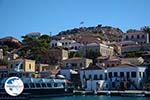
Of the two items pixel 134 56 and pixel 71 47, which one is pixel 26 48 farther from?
pixel 134 56

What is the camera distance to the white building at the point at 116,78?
56.3 metres

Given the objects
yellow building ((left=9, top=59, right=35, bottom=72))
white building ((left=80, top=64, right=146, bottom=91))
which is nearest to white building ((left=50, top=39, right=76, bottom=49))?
yellow building ((left=9, top=59, right=35, bottom=72))

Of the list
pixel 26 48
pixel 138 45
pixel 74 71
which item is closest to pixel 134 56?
pixel 138 45

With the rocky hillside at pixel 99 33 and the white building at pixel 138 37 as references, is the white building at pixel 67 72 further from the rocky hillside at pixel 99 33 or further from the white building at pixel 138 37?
the rocky hillside at pixel 99 33

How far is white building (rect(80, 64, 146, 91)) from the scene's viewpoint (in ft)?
185

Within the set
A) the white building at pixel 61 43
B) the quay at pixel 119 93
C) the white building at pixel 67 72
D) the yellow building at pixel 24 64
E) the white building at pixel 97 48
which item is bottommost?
the quay at pixel 119 93

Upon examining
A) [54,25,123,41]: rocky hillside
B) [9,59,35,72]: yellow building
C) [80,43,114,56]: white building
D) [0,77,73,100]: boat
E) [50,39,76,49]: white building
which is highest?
[54,25,123,41]: rocky hillside

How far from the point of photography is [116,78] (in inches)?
2274

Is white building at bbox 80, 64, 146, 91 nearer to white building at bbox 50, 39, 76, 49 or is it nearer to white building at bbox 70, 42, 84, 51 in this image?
white building at bbox 70, 42, 84, 51

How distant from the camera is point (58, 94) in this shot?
48719 mm

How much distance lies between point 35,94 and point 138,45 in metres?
39.1

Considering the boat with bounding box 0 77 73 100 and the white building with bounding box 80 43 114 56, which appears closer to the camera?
the boat with bounding box 0 77 73 100

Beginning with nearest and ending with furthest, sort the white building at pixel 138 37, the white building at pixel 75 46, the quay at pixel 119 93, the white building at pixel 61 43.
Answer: the quay at pixel 119 93
the white building at pixel 75 46
the white building at pixel 61 43
the white building at pixel 138 37

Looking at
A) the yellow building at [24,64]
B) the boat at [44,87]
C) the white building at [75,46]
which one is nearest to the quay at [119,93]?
the boat at [44,87]
